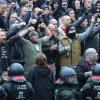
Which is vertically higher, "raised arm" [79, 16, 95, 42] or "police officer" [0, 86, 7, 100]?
"raised arm" [79, 16, 95, 42]

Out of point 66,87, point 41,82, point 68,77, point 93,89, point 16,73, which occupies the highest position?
point 16,73

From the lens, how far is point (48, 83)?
12.4 meters

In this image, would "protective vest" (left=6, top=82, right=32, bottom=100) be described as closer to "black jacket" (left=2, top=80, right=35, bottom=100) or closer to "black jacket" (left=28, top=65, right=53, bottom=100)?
"black jacket" (left=2, top=80, right=35, bottom=100)

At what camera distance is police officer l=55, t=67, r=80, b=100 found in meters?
10.5

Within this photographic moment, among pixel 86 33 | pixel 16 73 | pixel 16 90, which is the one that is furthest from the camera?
pixel 86 33

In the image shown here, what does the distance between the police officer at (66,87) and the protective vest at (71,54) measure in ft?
11.4

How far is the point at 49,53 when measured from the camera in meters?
14.7

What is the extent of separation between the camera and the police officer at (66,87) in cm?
1054

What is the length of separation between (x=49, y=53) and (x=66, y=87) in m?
3.96

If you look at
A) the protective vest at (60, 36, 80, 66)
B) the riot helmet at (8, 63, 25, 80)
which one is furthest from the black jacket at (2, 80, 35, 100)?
the protective vest at (60, 36, 80, 66)

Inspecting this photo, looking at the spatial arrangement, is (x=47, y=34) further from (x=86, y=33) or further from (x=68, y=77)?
(x=68, y=77)

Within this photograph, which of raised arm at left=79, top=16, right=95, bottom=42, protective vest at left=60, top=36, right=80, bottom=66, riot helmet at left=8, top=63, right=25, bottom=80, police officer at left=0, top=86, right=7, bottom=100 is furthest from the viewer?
raised arm at left=79, top=16, right=95, bottom=42

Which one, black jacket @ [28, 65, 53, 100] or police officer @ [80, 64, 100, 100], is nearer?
police officer @ [80, 64, 100, 100]

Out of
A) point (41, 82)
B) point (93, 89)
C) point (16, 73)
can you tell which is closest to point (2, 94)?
point (16, 73)
